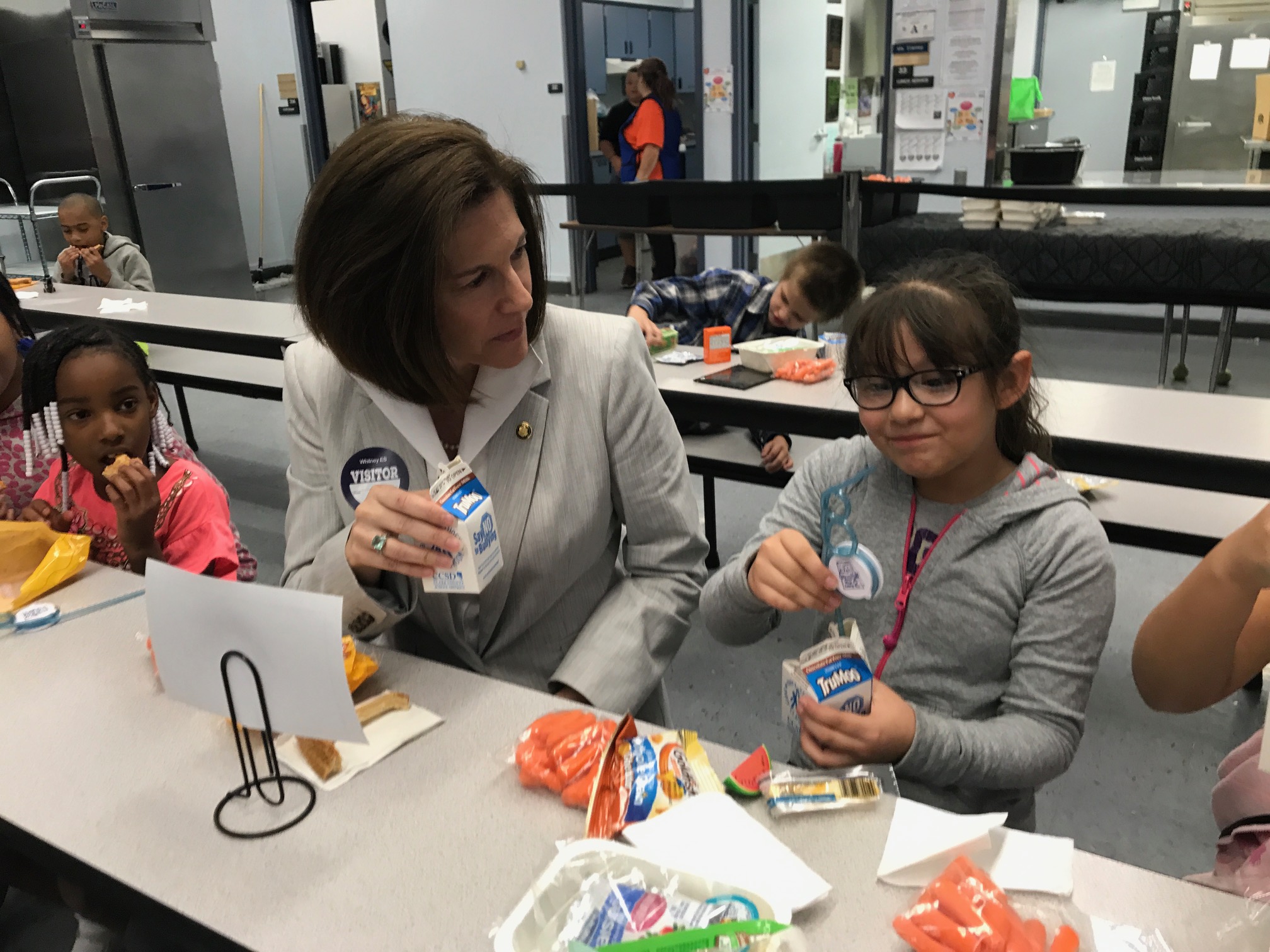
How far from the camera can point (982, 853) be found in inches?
30.7

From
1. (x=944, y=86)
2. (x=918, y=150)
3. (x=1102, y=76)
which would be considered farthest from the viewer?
(x=1102, y=76)

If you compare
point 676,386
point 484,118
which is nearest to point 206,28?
point 484,118

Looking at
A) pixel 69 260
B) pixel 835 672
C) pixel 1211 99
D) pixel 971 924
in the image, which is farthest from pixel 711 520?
pixel 1211 99

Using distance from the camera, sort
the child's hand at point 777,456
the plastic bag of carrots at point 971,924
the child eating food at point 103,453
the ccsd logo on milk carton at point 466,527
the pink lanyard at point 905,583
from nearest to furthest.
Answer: the plastic bag of carrots at point 971,924 < the ccsd logo on milk carton at point 466,527 < the pink lanyard at point 905,583 < the child eating food at point 103,453 < the child's hand at point 777,456

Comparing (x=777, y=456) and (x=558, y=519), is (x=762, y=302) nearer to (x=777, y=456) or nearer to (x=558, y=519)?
(x=777, y=456)

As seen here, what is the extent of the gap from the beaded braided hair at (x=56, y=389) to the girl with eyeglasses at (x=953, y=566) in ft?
3.78

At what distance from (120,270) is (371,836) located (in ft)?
15.8

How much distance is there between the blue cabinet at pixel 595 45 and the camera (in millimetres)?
7586

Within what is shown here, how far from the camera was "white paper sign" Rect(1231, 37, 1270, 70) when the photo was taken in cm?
737

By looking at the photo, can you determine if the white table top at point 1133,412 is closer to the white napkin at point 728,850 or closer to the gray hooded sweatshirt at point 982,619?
the gray hooded sweatshirt at point 982,619

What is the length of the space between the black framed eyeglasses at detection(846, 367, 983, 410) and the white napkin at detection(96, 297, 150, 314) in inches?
124

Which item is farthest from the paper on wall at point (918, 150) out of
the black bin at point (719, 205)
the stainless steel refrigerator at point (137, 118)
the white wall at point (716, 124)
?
the stainless steel refrigerator at point (137, 118)

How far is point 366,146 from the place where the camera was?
1055 millimetres

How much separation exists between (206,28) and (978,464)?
7.80 m
